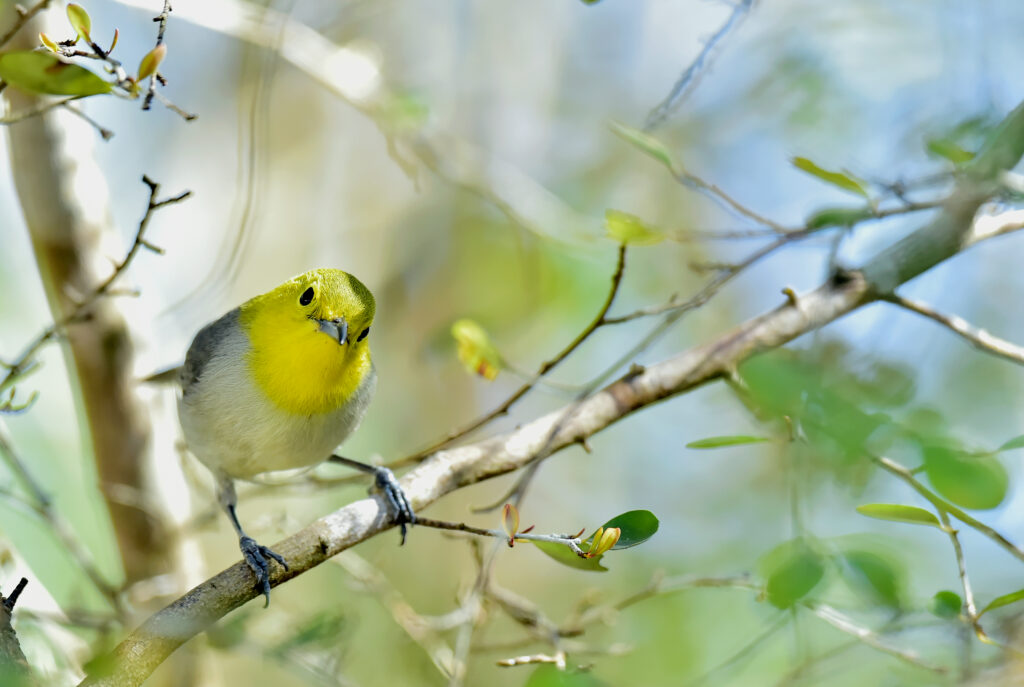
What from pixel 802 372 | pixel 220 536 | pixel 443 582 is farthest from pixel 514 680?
pixel 802 372

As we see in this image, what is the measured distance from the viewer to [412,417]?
639 cm

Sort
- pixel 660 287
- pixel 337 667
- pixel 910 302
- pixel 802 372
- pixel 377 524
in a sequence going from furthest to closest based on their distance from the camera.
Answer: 1. pixel 660 287
2. pixel 337 667
3. pixel 910 302
4. pixel 377 524
5. pixel 802 372

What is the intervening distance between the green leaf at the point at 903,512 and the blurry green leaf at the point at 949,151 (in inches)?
28.1

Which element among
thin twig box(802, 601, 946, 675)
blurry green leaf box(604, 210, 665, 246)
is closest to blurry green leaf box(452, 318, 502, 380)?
blurry green leaf box(604, 210, 665, 246)

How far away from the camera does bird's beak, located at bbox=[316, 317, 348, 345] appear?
243 centimetres

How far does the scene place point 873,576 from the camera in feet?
5.03

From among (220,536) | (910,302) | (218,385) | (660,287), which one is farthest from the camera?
(220,536)

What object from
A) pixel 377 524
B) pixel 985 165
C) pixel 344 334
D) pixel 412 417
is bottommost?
pixel 377 524

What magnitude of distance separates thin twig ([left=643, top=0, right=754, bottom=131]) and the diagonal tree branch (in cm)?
64

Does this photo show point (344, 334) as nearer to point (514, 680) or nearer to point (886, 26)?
point (886, 26)

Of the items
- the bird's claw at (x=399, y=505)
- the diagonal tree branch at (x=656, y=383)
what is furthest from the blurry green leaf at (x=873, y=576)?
the bird's claw at (x=399, y=505)

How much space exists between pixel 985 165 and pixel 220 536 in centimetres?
585

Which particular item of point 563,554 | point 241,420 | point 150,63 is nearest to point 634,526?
point 563,554

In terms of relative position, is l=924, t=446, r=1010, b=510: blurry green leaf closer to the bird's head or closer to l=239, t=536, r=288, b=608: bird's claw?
l=239, t=536, r=288, b=608: bird's claw
